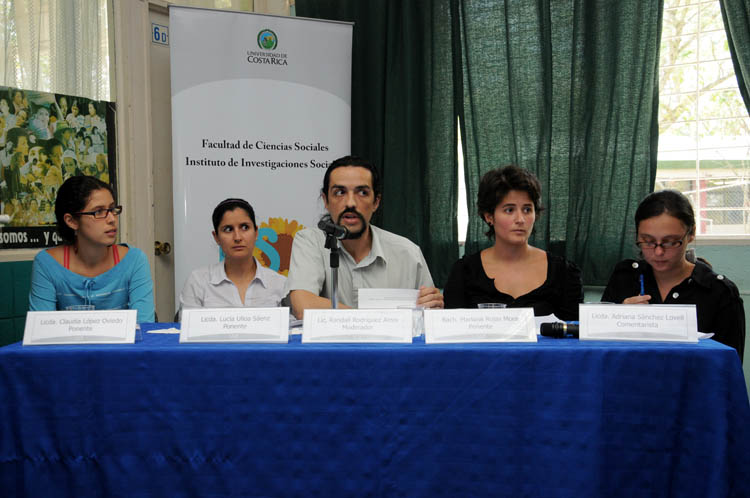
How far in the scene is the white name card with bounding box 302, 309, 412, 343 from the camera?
51.6 inches

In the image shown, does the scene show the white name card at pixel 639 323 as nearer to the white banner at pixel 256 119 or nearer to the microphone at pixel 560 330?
the microphone at pixel 560 330

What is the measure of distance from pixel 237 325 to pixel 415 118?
247cm

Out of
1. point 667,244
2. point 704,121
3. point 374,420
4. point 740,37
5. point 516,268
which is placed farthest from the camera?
point 704,121

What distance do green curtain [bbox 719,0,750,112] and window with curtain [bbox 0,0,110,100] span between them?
3.24 m

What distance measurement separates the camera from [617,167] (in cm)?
314

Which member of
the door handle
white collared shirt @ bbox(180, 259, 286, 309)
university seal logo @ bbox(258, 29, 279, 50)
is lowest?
white collared shirt @ bbox(180, 259, 286, 309)

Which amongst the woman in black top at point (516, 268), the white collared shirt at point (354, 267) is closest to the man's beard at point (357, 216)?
the white collared shirt at point (354, 267)

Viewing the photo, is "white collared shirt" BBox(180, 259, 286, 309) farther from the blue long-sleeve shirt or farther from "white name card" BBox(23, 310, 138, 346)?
"white name card" BBox(23, 310, 138, 346)

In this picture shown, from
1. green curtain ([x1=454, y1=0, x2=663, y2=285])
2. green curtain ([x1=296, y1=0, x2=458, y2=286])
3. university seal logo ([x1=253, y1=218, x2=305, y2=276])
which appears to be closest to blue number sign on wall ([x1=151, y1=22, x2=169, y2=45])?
green curtain ([x1=296, y1=0, x2=458, y2=286])

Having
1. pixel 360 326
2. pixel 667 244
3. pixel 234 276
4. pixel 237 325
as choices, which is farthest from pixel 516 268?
pixel 234 276

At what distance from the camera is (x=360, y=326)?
1.32 meters

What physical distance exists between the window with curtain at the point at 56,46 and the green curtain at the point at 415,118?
1.49 metres

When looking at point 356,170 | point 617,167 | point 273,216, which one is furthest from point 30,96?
point 617,167

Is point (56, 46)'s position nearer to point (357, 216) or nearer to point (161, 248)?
point (161, 248)
